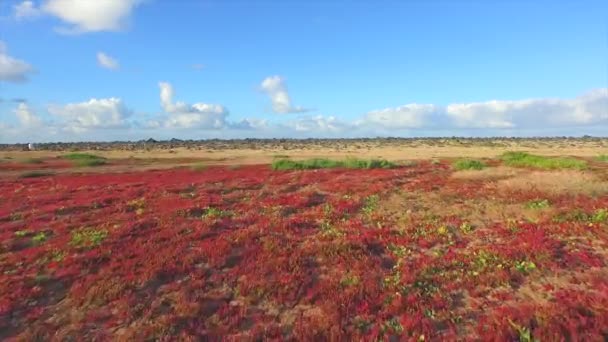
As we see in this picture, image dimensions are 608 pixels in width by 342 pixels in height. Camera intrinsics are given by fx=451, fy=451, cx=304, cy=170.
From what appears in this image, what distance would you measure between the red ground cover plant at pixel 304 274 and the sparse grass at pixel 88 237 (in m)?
0.14

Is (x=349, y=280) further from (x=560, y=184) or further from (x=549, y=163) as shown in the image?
(x=549, y=163)

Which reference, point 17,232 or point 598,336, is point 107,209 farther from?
point 598,336

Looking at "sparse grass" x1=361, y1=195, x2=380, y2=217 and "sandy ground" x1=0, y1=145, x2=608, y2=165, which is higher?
"sandy ground" x1=0, y1=145, x2=608, y2=165

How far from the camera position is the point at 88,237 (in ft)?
57.2

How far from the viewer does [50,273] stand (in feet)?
44.7

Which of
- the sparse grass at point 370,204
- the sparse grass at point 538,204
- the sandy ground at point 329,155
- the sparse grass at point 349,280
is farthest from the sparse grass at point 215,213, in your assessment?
the sandy ground at point 329,155

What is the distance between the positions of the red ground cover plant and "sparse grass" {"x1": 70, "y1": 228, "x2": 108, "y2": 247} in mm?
143

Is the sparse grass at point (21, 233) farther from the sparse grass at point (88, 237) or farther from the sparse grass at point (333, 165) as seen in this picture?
the sparse grass at point (333, 165)

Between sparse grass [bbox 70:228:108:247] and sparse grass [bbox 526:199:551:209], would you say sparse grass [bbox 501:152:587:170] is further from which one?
sparse grass [bbox 70:228:108:247]

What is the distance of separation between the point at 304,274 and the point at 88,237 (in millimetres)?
9391

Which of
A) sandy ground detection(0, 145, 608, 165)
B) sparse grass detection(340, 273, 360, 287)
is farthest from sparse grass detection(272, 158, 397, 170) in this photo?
sparse grass detection(340, 273, 360, 287)

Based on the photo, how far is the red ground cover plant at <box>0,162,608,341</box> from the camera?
985 cm

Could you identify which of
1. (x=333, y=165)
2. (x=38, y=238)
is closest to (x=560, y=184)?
(x=333, y=165)

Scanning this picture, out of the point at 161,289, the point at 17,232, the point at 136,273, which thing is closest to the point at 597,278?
the point at 161,289
